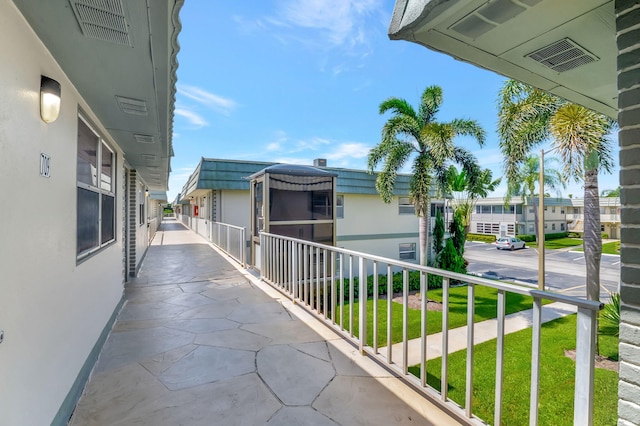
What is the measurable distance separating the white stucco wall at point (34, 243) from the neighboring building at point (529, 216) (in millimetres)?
34662

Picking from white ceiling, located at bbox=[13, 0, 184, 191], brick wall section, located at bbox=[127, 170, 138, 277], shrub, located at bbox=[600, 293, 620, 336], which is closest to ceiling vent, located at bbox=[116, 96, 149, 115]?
white ceiling, located at bbox=[13, 0, 184, 191]

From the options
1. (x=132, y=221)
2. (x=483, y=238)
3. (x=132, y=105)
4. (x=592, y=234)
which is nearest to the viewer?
(x=132, y=105)

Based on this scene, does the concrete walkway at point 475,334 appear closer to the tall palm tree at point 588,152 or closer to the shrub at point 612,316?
the shrub at point 612,316

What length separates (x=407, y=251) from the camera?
1631cm


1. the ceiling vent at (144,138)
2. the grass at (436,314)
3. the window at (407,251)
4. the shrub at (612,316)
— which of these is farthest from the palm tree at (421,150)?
the ceiling vent at (144,138)

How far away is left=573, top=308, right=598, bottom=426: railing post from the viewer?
1.28 m

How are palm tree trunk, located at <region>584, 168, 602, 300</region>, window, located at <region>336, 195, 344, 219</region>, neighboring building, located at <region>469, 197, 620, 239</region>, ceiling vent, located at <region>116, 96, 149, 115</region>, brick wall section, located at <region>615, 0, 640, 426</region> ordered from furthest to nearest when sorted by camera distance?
neighboring building, located at <region>469, 197, 620, 239</region> → window, located at <region>336, 195, 344, 219</region> → palm tree trunk, located at <region>584, 168, 602, 300</region> → ceiling vent, located at <region>116, 96, 149, 115</region> → brick wall section, located at <region>615, 0, 640, 426</region>

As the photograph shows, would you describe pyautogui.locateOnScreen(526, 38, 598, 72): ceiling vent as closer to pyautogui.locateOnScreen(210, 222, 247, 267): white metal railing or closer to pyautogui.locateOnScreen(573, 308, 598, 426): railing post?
pyautogui.locateOnScreen(573, 308, 598, 426): railing post

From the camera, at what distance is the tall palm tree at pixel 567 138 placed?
5430 mm

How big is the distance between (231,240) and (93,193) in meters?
6.03

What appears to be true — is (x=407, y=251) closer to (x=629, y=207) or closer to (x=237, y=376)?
(x=237, y=376)

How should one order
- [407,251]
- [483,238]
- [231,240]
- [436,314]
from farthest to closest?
[483,238] < [407,251] < [231,240] < [436,314]

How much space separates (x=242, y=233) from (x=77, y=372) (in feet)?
17.7


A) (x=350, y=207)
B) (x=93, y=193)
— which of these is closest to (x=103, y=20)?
(x=93, y=193)
